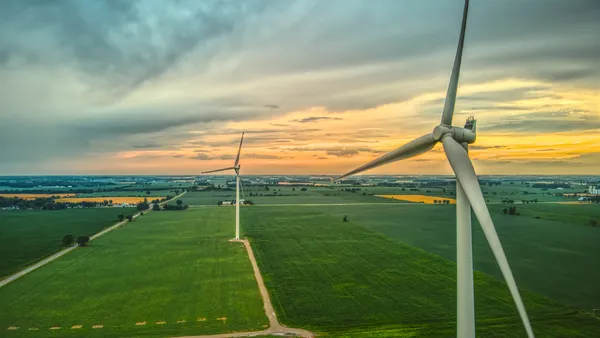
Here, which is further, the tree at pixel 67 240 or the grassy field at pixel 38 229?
the tree at pixel 67 240

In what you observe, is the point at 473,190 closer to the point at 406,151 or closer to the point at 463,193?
the point at 463,193

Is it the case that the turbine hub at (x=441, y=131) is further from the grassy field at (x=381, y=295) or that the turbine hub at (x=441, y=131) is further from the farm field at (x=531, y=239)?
A: the farm field at (x=531, y=239)

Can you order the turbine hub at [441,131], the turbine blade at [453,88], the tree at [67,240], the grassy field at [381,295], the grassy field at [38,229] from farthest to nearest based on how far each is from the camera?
the tree at [67,240] < the grassy field at [38,229] < the grassy field at [381,295] < the turbine blade at [453,88] < the turbine hub at [441,131]

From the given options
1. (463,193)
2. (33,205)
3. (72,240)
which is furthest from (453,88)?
(33,205)

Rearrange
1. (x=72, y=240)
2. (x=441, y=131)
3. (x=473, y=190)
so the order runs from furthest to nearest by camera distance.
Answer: (x=72, y=240) → (x=441, y=131) → (x=473, y=190)

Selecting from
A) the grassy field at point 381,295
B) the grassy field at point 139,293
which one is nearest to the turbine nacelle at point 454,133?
the grassy field at point 381,295

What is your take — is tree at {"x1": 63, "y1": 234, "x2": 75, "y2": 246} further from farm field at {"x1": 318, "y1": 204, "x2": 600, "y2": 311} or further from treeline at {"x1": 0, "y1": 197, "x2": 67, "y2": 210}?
treeline at {"x1": 0, "y1": 197, "x2": 67, "y2": 210}

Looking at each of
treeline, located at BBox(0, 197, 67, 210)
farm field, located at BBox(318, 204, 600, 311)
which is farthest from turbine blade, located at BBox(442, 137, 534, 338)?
treeline, located at BBox(0, 197, 67, 210)

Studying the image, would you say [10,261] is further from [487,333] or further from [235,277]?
[487,333]
